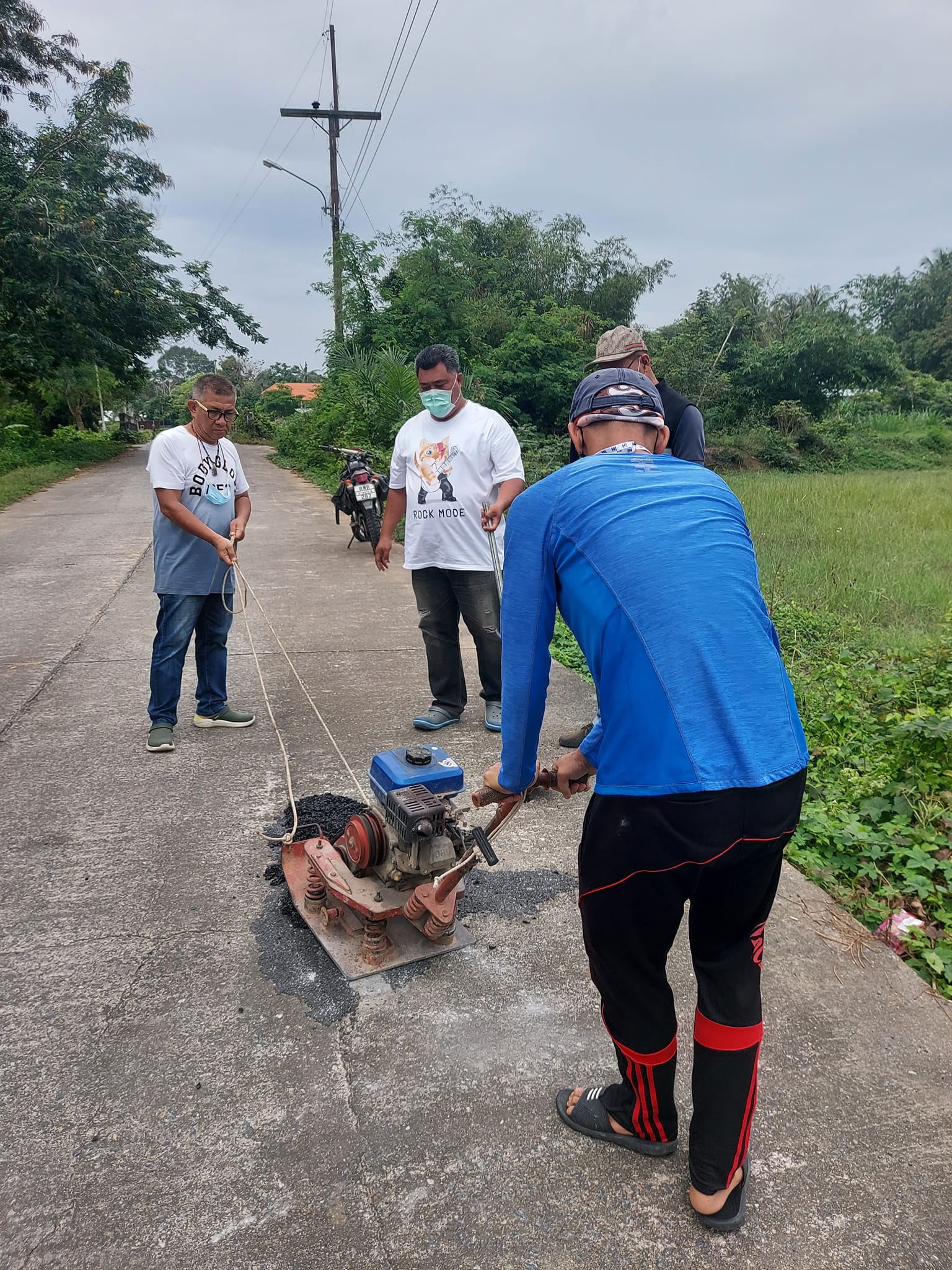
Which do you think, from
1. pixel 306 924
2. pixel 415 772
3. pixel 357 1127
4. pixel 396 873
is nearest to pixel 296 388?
pixel 306 924

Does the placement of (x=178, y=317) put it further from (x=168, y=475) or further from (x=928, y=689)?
(x=928, y=689)

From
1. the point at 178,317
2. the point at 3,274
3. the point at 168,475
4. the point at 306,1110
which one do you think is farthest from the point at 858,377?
the point at 306,1110

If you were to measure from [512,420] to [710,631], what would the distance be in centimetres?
1913

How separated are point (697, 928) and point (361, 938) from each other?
1.32 meters

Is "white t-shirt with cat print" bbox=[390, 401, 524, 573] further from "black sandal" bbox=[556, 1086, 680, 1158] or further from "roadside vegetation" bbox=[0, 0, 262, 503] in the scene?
"roadside vegetation" bbox=[0, 0, 262, 503]

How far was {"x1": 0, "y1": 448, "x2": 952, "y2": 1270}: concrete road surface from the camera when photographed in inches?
70.5

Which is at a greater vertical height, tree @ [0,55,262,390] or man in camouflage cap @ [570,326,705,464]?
tree @ [0,55,262,390]

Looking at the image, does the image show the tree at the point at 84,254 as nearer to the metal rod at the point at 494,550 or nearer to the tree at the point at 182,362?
the metal rod at the point at 494,550

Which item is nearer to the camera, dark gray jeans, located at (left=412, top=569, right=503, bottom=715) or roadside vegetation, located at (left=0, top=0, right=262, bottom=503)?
dark gray jeans, located at (left=412, top=569, right=503, bottom=715)

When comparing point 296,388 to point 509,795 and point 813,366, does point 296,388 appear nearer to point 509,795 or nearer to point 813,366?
point 813,366

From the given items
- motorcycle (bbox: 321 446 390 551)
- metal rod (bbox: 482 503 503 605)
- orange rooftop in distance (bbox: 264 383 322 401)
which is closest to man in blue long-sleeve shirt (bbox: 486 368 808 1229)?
metal rod (bbox: 482 503 503 605)

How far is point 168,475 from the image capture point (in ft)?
13.1

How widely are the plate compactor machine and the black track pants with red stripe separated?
65 cm

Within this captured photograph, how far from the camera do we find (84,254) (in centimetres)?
1841
